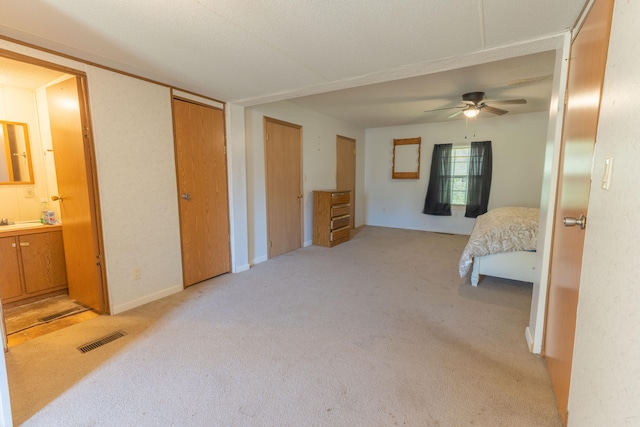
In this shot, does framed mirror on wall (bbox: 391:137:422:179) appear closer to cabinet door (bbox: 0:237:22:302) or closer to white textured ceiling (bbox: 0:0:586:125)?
white textured ceiling (bbox: 0:0:586:125)

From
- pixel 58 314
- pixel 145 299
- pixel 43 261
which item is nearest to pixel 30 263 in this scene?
pixel 43 261

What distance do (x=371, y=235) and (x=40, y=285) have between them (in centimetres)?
459

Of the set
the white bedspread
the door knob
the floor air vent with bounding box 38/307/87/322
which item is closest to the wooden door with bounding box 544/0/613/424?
the door knob

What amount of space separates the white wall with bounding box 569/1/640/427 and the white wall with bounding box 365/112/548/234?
15.2ft

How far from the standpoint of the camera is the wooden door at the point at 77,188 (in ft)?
7.39

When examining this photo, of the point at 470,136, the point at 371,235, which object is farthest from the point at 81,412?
the point at 470,136

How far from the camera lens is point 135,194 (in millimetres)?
2521

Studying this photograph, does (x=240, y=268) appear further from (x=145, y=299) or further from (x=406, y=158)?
(x=406, y=158)

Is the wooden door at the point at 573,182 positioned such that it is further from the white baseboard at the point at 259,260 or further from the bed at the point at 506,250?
the white baseboard at the point at 259,260

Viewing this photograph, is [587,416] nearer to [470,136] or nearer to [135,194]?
[135,194]

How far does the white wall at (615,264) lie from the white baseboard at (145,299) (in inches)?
118

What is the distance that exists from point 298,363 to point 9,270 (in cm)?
273

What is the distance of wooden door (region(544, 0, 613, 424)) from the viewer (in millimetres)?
1187

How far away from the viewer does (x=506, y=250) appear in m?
2.83
